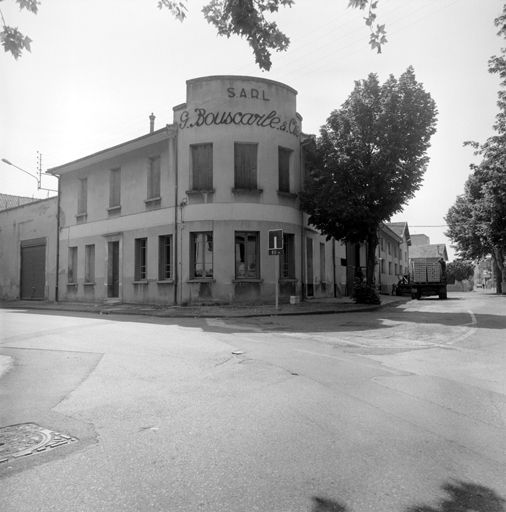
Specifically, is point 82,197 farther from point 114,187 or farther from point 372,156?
point 372,156

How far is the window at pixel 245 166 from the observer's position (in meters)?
19.8

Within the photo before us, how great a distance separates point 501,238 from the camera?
32.1m

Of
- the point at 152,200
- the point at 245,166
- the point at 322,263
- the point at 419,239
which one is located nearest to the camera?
the point at 245,166

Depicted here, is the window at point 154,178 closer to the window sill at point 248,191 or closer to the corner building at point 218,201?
the corner building at point 218,201

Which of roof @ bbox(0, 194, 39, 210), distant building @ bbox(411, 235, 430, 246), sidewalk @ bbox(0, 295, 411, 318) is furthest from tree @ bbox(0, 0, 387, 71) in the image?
distant building @ bbox(411, 235, 430, 246)

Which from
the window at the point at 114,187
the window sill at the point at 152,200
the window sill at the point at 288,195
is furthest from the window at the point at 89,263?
the window sill at the point at 288,195

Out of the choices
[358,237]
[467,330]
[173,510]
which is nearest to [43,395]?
[173,510]

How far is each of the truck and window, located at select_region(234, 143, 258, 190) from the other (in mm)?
17218

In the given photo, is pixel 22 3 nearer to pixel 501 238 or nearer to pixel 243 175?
pixel 243 175

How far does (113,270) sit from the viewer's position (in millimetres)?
23578

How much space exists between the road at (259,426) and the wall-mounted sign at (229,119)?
1271 cm

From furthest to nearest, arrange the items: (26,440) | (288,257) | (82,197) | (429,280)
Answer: (429,280), (82,197), (288,257), (26,440)

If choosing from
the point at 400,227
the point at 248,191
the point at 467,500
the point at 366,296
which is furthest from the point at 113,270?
the point at 400,227

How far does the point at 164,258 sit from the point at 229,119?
6641 millimetres
